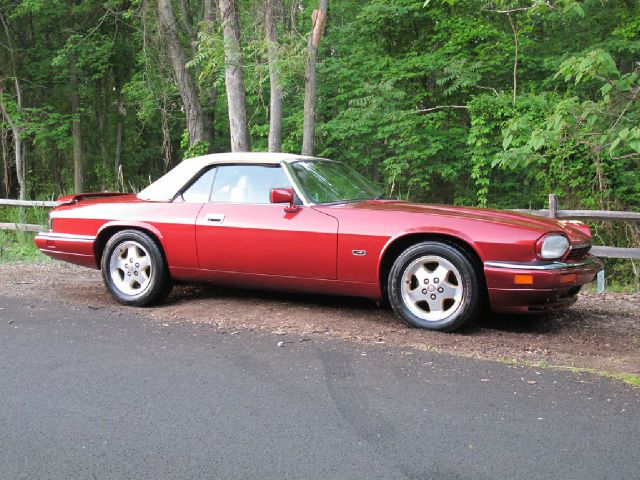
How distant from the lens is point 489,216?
18.0 ft

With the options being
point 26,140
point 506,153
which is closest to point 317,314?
point 506,153

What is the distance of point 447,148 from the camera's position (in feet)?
60.4

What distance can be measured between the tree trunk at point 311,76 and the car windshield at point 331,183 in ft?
22.5

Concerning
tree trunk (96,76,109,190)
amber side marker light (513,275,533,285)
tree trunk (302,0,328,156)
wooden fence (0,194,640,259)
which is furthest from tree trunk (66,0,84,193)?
amber side marker light (513,275,533,285)

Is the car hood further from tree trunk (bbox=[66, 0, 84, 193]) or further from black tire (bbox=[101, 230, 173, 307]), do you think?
tree trunk (bbox=[66, 0, 84, 193])

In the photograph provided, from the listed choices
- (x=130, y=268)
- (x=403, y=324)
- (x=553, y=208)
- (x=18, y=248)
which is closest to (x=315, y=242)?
(x=403, y=324)

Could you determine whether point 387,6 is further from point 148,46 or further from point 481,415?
point 481,415

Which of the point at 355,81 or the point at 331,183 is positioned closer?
the point at 331,183

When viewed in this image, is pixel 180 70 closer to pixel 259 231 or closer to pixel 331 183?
pixel 331 183

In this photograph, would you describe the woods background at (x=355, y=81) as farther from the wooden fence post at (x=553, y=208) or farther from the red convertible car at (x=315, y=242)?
the red convertible car at (x=315, y=242)

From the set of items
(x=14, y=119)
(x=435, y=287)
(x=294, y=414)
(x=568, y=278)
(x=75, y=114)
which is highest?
(x=75, y=114)

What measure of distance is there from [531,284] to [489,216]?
75cm

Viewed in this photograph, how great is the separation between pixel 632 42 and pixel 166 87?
519 inches

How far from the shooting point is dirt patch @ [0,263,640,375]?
4871 mm
